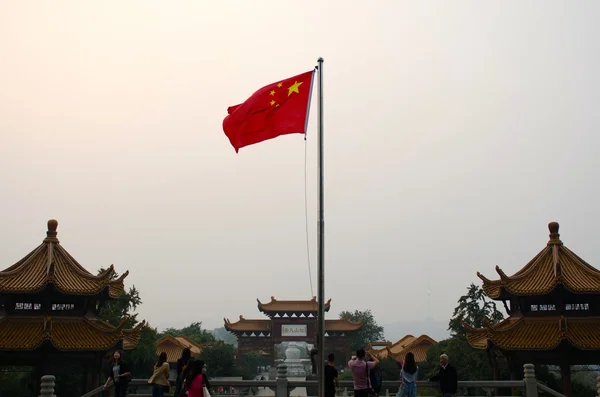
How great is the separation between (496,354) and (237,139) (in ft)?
54.3

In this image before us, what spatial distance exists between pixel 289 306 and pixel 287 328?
1982mm

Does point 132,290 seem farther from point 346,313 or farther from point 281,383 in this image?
point 346,313

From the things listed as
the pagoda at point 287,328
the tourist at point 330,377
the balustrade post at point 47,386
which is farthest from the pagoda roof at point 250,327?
the tourist at point 330,377

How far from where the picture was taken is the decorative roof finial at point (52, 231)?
77.7 feet

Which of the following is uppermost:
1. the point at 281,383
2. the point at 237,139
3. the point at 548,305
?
the point at 237,139

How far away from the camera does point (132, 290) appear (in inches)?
1378

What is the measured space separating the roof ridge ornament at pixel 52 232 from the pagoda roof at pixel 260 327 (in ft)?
Result: 102

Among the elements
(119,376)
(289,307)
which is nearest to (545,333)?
(119,376)

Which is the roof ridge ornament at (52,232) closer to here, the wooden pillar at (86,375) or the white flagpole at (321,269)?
the wooden pillar at (86,375)

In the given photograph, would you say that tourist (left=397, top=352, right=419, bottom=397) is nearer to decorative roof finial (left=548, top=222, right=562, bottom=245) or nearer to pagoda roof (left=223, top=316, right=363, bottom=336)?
decorative roof finial (left=548, top=222, right=562, bottom=245)

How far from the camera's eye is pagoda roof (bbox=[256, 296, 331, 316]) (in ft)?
171

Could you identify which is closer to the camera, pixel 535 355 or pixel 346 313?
pixel 535 355

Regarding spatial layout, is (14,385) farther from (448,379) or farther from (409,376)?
(448,379)

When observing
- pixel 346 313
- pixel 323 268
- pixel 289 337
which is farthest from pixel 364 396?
pixel 346 313
